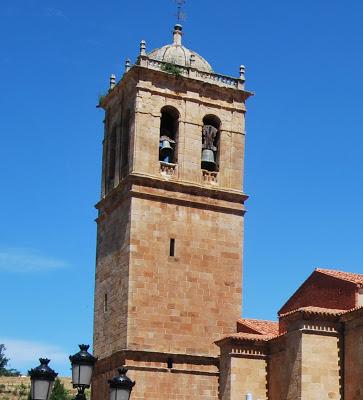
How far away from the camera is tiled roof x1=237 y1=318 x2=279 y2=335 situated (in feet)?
89.0

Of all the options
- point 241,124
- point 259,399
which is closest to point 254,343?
point 259,399

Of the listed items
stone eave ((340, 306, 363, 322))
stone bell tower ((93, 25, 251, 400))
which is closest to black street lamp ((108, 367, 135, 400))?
stone eave ((340, 306, 363, 322))

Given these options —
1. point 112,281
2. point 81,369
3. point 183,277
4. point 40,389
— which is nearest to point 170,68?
point 183,277

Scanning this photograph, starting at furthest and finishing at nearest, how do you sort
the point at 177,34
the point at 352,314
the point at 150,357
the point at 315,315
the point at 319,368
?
1. the point at 177,34
2. the point at 150,357
3. the point at 315,315
4. the point at 319,368
5. the point at 352,314

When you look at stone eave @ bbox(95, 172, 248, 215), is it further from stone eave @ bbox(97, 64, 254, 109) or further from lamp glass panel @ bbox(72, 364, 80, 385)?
lamp glass panel @ bbox(72, 364, 80, 385)

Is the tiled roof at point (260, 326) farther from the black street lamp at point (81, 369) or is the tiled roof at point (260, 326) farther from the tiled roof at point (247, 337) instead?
the black street lamp at point (81, 369)

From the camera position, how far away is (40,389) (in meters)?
11.1

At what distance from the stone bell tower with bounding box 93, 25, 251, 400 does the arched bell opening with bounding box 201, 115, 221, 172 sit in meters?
0.04

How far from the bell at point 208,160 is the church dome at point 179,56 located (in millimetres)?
3064

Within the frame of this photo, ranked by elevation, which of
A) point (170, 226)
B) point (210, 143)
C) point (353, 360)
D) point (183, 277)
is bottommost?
point (353, 360)

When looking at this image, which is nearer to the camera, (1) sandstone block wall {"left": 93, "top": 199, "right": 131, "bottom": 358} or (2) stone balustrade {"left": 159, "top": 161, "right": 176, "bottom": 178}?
(1) sandstone block wall {"left": 93, "top": 199, "right": 131, "bottom": 358}

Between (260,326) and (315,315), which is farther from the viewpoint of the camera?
(260,326)

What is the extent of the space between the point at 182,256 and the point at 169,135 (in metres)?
4.37

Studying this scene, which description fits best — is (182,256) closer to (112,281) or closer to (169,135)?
(112,281)
